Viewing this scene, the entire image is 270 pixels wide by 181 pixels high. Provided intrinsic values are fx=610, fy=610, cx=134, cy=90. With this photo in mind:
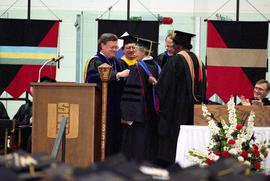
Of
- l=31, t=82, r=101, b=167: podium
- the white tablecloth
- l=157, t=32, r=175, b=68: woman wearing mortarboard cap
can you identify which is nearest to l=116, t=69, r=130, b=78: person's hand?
l=157, t=32, r=175, b=68: woman wearing mortarboard cap

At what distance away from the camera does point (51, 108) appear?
644 cm

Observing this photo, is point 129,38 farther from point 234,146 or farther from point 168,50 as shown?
point 234,146

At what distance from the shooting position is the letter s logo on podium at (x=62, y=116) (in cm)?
638

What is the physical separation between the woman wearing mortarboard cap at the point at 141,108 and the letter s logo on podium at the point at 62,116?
1377mm

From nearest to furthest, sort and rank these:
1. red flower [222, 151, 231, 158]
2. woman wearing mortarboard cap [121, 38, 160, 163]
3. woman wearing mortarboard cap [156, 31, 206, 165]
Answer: red flower [222, 151, 231, 158]
woman wearing mortarboard cap [156, 31, 206, 165]
woman wearing mortarboard cap [121, 38, 160, 163]

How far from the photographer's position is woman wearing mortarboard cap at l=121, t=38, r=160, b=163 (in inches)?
303

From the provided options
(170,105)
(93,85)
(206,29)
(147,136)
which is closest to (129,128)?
(147,136)

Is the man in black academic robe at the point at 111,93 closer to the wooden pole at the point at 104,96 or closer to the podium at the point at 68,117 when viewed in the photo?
the wooden pole at the point at 104,96

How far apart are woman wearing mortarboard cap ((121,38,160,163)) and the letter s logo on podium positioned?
1.38 metres

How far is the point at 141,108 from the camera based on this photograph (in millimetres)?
7695

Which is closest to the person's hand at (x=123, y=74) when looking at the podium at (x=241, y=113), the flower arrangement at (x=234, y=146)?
the podium at (x=241, y=113)

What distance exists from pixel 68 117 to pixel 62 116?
0.22ft

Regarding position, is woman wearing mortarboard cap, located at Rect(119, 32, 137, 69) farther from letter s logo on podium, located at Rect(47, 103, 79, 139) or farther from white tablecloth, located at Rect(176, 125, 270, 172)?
white tablecloth, located at Rect(176, 125, 270, 172)

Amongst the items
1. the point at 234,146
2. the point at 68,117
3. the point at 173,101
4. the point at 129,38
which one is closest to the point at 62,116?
the point at 68,117
